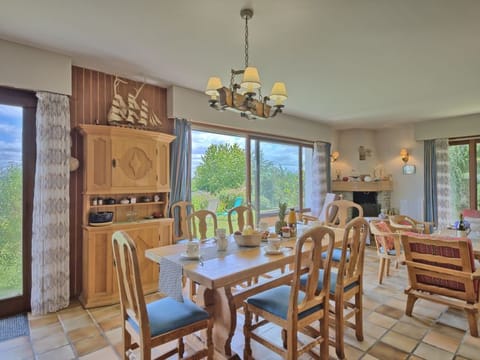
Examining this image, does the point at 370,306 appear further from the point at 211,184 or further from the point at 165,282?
the point at 211,184

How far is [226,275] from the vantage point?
180 cm

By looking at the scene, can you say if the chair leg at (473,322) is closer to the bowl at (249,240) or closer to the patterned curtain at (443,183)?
the bowl at (249,240)

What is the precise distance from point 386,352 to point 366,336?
0.24 m

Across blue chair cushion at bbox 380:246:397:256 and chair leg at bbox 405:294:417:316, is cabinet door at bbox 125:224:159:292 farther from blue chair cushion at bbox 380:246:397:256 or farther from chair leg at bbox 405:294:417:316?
blue chair cushion at bbox 380:246:397:256

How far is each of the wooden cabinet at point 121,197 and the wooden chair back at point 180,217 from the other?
5.6 inches

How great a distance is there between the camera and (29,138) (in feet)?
9.94

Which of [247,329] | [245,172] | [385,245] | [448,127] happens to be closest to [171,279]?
[247,329]

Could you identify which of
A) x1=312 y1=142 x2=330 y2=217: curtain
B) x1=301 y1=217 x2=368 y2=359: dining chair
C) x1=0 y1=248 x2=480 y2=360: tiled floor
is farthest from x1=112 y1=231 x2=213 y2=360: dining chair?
x1=312 y1=142 x2=330 y2=217: curtain

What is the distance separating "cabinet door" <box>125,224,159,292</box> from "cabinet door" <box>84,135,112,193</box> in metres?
0.62

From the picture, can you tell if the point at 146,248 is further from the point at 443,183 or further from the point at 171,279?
the point at 443,183

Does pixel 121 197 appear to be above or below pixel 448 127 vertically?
below

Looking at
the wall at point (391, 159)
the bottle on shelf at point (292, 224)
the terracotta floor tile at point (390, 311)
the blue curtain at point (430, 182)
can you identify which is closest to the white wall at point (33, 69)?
the bottle on shelf at point (292, 224)

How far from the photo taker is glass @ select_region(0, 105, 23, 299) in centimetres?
293

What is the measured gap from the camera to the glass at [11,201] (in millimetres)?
2930
